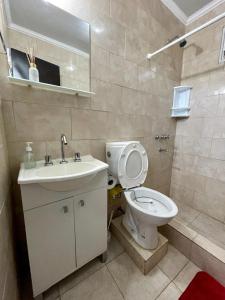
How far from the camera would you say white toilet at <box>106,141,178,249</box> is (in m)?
1.13

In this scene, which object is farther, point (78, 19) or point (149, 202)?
point (149, 202)

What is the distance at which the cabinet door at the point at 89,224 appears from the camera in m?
0.90

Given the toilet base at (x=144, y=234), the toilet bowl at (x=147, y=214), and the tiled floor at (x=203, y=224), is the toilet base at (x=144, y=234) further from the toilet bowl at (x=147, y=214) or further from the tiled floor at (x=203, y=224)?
the tiled floor at (x=203, y=224)

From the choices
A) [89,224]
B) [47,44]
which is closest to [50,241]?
[89,224]

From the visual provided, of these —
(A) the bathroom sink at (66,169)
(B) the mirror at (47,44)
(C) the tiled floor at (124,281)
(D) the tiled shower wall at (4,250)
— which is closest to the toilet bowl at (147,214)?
(C) the tiled floor at (124,281)

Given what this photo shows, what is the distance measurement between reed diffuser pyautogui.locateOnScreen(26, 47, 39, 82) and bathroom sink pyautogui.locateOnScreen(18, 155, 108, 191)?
0.57 metres

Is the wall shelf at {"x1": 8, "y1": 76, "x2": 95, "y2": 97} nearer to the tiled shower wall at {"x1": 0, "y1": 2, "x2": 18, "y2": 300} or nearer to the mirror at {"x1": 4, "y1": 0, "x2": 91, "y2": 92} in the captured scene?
the mirror at {"x1": 4, "y1": 0, "x2": 91, "y2": 92}

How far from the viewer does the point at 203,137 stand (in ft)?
5.43

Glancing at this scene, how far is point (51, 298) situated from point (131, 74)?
194 centimetres

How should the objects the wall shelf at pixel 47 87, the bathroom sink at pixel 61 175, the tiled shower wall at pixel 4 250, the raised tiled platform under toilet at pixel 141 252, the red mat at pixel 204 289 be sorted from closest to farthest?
the tiled shower wall at pixel 4 250
the bathroom sink at pixel 61 175
the wall shelf at pixel 47 87
the red mat at pixel 204 289
the raised tiled platform under toilet at pixel 141 252

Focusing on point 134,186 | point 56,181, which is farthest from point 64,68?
point 134,186

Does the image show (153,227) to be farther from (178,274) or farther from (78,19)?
(78,19)

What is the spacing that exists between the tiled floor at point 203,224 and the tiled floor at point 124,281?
36cm

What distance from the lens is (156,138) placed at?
1.70 m
